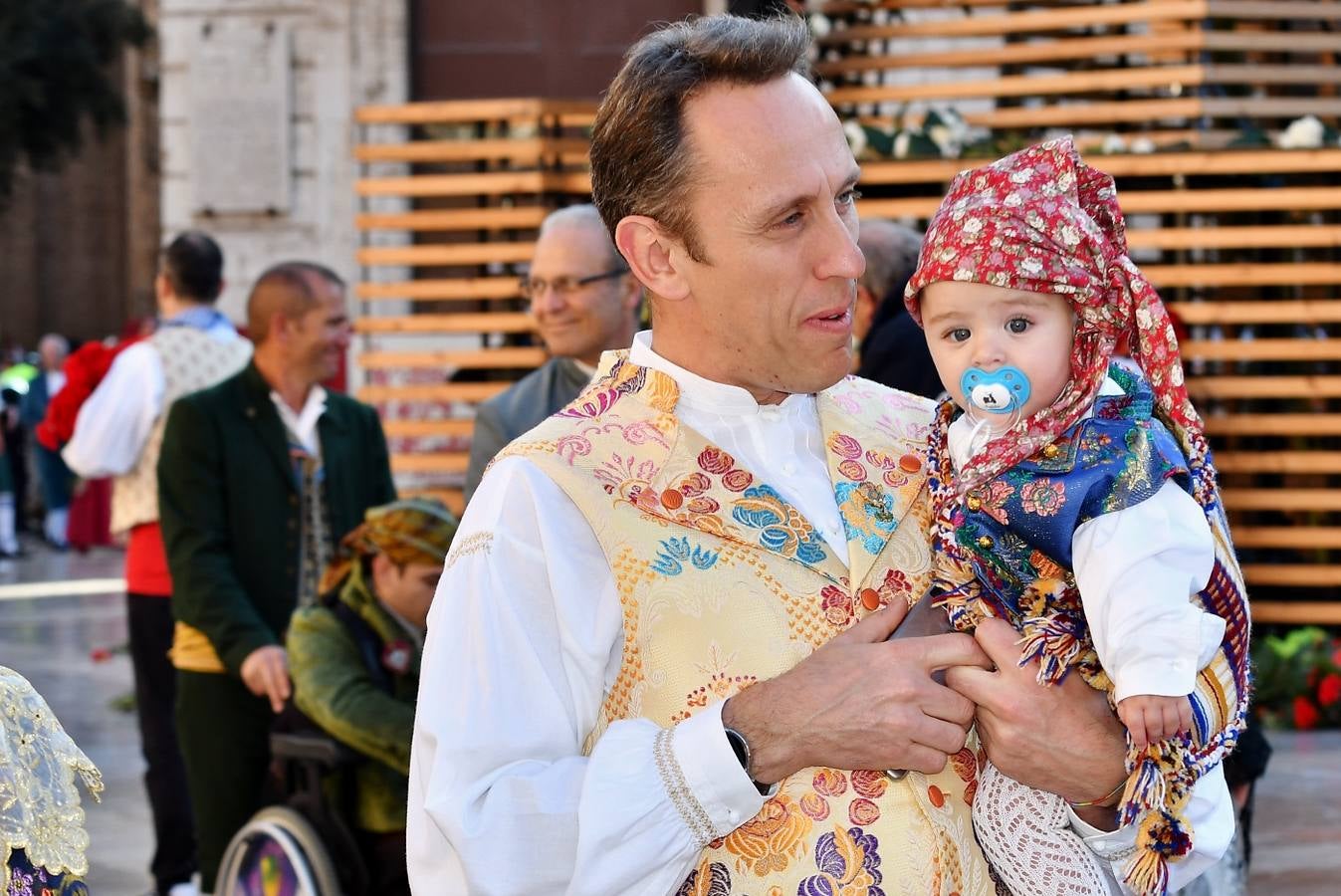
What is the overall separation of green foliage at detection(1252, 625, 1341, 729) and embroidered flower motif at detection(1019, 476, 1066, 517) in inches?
252

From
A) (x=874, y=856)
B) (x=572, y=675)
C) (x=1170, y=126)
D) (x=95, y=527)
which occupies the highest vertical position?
(x=1170, y=126)

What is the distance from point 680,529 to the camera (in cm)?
236

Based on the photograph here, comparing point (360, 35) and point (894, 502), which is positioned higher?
point (360, 35)

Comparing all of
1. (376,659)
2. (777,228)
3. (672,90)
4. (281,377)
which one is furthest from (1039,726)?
(281,377)

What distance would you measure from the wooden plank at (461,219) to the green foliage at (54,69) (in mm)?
22349

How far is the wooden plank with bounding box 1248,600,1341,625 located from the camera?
29.9 feet

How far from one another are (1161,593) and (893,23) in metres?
8.59

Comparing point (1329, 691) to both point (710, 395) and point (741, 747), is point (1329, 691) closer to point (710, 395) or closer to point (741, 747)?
point (710, 395)

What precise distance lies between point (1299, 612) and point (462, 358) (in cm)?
422

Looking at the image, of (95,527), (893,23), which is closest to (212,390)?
(893,23)

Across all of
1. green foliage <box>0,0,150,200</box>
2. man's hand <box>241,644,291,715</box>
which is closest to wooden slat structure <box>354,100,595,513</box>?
man's hand <box>241,644,291,715</box>

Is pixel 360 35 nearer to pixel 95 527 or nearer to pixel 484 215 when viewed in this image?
pixel 484 215

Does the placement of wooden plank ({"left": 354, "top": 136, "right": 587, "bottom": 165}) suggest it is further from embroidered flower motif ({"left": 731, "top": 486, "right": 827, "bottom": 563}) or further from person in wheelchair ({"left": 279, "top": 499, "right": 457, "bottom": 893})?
embroidered flower motif ({"left": 731, "top": 486, "right": 827, "bottom": 563})

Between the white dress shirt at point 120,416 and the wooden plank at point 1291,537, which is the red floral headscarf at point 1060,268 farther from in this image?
the wooden plank at point 1291,537
